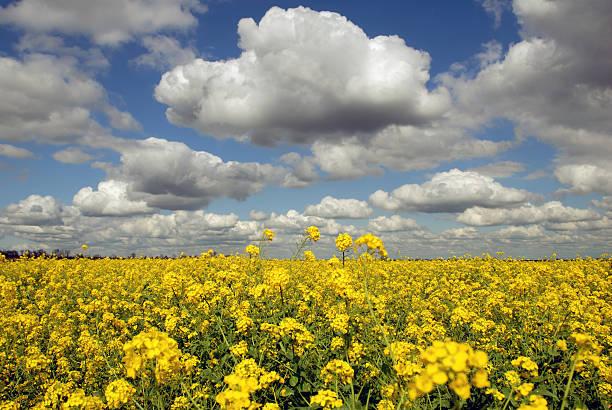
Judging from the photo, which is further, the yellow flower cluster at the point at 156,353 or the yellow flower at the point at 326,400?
the yellow flower at the point at 326,400

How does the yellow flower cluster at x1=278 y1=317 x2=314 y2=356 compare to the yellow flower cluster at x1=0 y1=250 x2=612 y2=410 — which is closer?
the yellow flower cluster at x1=0 y1=250 x2=612 y2=410

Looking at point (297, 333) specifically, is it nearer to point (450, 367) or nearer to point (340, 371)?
point (340, 371)

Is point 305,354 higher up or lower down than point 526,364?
lower down

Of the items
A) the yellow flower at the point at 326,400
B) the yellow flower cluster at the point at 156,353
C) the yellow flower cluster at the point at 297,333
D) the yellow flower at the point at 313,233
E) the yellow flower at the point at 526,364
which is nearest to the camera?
the yellow flower cluster at the point at 156,353

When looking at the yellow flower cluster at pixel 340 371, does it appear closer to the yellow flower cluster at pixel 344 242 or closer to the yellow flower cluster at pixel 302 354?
the yellow flower cluster at pixel 302 354

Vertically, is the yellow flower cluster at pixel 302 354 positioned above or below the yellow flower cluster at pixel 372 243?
below

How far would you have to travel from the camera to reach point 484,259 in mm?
16516

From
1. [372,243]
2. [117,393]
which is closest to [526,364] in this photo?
[372,243]

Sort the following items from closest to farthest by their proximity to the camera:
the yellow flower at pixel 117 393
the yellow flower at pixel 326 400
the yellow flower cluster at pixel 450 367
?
the yellow flower cluster at pixel 450 367
the yellow flower at pixel 326 400
the yellow flower at pixel 117 393

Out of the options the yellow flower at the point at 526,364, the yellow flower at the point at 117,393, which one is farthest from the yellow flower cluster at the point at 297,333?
the yellow flower at the point at 526,364

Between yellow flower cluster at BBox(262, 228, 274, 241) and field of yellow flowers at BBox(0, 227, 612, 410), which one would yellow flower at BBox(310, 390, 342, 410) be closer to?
field of yellow flowers at BBox(0, 227, 612, 410)

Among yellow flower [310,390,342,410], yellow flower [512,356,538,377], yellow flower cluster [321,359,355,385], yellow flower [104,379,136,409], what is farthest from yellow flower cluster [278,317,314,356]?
yellow flower [512,356,538,377]

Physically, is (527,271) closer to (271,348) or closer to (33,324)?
(271,348)

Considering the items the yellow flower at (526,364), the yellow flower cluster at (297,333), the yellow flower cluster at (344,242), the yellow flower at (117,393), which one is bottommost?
the yellow flower at (117,393)
